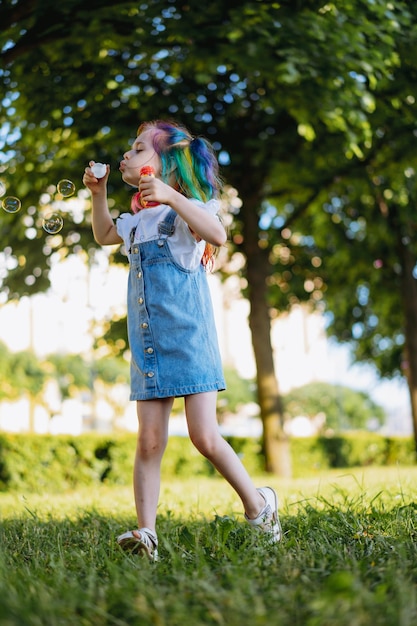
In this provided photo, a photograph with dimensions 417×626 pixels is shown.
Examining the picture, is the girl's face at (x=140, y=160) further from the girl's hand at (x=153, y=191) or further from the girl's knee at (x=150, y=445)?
the girl's knee at (x=150, y=445)

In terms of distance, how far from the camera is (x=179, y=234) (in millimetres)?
3211

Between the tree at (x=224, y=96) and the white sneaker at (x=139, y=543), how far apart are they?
4.07 metres

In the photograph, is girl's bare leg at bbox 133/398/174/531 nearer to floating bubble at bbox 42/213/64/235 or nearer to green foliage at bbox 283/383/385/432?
floating bubble at bbox 42/213/64/235

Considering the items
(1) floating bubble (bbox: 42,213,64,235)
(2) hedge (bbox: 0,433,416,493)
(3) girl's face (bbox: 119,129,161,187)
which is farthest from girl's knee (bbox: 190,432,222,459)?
(2) hedge (bbox: 0,433,416,493)

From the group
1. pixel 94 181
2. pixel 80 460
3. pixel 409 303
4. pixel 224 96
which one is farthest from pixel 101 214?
pixel 409 303

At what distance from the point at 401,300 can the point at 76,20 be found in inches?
319

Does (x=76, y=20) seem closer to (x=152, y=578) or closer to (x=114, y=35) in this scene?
(x=114, y=35)

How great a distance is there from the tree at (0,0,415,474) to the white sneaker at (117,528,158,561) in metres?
4.07

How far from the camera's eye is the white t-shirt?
320 cm

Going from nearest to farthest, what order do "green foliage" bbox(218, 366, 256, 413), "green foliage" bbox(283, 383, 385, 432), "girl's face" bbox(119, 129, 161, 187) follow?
"girl's face" bbox(119, 129, 161, 187)
"green foliage" bbox(218, 366, 256, 413)
"green foliage" bbox(283, 383, 385, 432)

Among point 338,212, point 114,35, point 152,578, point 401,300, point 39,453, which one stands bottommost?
point 39,453

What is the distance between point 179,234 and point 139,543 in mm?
1218

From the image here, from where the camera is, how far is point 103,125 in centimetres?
836

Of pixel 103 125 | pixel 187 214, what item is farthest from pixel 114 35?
pixel 187 214
